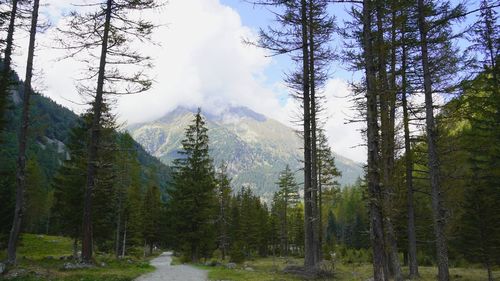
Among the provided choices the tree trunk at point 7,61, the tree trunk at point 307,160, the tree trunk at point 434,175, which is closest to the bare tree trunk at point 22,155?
the tree trunk at point 7,61

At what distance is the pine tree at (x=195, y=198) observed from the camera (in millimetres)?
32750

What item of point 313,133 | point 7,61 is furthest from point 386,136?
point 7,61

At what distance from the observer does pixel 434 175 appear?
1245cm

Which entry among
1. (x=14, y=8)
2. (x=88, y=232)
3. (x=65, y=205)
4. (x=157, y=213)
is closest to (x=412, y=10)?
(x=88, y=232)

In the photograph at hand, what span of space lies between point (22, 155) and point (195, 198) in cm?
1959

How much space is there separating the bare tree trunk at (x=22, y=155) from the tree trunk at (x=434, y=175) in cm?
1527

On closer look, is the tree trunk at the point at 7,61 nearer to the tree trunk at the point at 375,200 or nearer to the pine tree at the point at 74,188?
the pine tree at the point at 74,188

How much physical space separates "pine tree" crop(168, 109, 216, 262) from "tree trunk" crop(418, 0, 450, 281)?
2342 cm

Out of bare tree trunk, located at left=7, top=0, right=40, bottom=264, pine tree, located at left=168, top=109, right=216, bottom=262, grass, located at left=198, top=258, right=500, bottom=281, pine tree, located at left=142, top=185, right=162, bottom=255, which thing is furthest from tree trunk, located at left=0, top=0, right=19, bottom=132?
pine tree, located at left=142, top=185, right=162, bottom=255

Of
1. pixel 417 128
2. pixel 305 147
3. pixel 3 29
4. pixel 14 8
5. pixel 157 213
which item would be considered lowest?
pixel 157 213

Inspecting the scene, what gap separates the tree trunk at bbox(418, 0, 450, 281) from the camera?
38.8ft

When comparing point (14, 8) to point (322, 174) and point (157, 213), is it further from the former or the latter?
point (157, 213)

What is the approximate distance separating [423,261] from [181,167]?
27337 mm

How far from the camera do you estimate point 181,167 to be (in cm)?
3512
